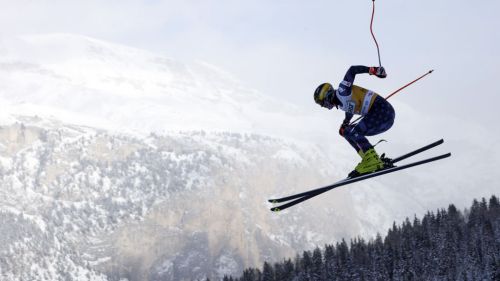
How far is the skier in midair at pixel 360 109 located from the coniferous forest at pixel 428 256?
7548 cm

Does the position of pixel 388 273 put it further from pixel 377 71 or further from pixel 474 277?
pixel 377 71

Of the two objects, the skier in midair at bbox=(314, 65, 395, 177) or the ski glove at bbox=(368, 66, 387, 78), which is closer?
the ski glove at bbox=(368, 66, 387, 78)

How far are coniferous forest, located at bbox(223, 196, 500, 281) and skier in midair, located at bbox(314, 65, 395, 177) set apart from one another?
75479mm

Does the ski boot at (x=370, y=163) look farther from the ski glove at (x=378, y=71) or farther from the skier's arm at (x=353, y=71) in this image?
the ski glove at (x=378, y=71)

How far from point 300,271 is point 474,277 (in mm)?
39507

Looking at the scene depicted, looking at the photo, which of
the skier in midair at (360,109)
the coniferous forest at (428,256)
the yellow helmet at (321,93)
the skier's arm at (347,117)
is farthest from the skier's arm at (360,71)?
the coniferous forest at (428,256)

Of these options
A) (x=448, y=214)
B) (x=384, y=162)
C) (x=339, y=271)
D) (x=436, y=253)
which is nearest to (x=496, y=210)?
(x=448, y=214)

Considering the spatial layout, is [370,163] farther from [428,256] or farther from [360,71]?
[428,256]

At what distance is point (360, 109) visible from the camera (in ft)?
77.5

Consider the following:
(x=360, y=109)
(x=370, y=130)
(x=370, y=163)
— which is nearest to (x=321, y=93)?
(x=360, y=109)

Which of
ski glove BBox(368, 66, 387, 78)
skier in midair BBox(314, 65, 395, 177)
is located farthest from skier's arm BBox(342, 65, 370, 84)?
ski glove BBox(368, 66, 387, 78)

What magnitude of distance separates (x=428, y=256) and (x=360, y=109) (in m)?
97.3

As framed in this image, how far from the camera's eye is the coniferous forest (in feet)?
353

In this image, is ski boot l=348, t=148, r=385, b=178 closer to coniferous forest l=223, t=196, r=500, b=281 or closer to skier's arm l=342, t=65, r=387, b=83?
skier's arm l=342, t=65, r=387, b=83
